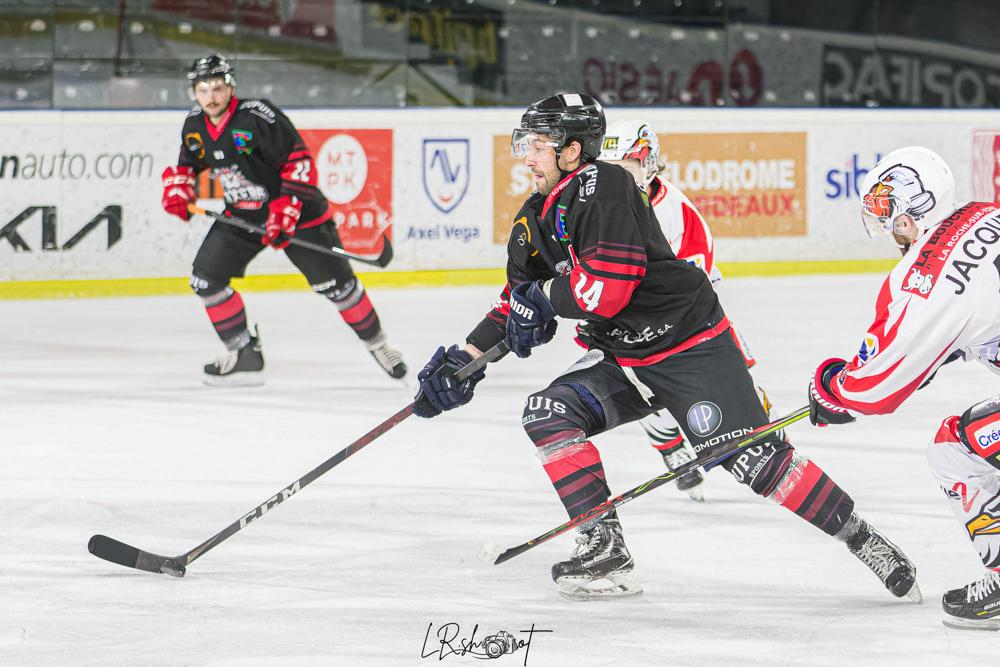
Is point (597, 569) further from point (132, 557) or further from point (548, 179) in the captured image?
point (132, 557)

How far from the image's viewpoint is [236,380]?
19.6ft

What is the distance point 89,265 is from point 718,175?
3511mm

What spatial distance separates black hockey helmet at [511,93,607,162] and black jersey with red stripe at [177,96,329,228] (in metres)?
2.86

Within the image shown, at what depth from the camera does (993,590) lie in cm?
296

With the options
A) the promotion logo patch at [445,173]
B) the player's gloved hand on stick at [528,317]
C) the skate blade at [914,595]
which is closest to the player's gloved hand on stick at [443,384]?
the player's gloved hand on stick at [528,317]

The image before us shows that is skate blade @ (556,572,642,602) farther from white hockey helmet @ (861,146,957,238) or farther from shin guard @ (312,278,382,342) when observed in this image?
shin guard @ (312,278,382,342)

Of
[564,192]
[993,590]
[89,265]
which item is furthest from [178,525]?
[89,265]

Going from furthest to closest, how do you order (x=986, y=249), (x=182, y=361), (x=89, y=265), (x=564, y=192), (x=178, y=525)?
(x=89, y=265) < (x=182, y=361) < (x=178, y=525) < (x=564, y=192) < (x=986, y=249)

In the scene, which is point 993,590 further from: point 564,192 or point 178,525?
point 178,525

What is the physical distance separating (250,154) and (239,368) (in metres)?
0.81

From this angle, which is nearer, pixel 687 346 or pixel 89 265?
pixel 687 346

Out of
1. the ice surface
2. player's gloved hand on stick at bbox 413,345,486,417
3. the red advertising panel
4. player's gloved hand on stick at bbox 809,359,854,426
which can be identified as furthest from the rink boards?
player's gloved hand on stick at bbox 809,359,854,426

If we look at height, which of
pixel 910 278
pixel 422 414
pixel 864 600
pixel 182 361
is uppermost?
pixel 910 278

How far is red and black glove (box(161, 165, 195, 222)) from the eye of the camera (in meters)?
5.88
